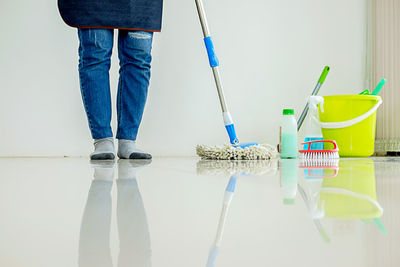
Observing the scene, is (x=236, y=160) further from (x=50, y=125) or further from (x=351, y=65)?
(x=351, y=65)

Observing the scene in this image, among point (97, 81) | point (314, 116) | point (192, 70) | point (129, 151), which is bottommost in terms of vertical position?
point (129, 151)

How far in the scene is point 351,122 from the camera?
2475 millimetres

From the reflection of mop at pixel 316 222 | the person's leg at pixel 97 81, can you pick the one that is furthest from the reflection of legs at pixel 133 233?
the person's leg at pixel 97 81

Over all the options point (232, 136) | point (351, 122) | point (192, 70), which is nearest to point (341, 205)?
point (232, 136)

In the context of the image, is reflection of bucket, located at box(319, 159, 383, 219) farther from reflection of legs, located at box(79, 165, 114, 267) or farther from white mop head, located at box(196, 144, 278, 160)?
white mop head, located at box(196, 144, 278, 160)

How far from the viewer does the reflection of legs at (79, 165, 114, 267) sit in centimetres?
25

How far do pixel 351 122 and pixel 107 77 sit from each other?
130 cm

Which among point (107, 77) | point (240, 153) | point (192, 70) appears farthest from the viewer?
point (192, 70)

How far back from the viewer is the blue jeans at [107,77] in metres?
1.84

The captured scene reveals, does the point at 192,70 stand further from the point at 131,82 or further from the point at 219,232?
the point at 219,232

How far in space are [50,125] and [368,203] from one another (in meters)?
2.42

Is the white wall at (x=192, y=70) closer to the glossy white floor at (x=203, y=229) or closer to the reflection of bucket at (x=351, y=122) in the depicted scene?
the reflection of bucket at (x=351, y=122)

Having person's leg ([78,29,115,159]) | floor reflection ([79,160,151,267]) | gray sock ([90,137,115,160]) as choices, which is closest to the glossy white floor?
floor reflection ([79,160,151,267])

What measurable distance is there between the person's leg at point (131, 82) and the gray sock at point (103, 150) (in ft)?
0.22
